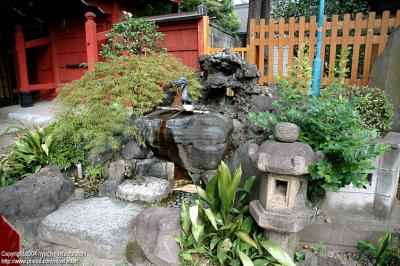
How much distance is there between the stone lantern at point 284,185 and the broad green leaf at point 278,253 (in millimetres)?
104

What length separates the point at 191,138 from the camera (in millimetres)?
4160

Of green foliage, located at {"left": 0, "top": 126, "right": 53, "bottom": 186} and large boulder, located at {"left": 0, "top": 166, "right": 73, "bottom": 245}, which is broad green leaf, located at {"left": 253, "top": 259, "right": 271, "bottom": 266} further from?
green foliage, located at {"left": 0, "top": 126, "right": 53, "bottom": 186}

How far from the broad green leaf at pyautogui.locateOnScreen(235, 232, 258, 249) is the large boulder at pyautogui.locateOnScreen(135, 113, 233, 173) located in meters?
1.29

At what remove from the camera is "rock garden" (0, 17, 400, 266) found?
9.23 feet

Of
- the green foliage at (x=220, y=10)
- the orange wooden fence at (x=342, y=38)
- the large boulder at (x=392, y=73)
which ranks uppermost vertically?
the green foliage at (x=220, y=10)

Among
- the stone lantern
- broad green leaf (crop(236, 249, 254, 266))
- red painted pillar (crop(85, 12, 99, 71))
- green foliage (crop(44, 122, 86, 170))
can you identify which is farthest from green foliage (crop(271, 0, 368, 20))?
broad green leaf (crop(236, 249, 254, 266))

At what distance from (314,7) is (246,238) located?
9347 millimetres

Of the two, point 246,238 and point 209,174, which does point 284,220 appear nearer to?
point 246,238

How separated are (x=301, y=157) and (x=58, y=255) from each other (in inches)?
116

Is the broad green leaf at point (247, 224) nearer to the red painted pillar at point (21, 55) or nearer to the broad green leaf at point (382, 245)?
the broad green leaf at point (382, 245)

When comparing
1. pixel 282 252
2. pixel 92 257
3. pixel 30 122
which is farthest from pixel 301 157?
pixel 30 122

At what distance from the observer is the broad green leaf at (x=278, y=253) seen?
9.00 feet

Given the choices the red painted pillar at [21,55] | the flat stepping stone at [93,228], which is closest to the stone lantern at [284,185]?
the flat stepping stone at [93,228]

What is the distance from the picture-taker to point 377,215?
3330mm
